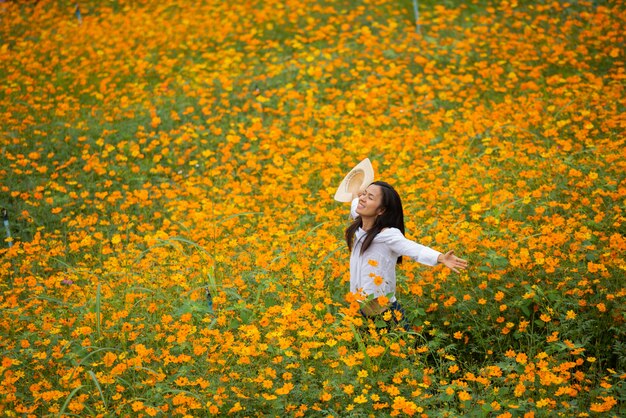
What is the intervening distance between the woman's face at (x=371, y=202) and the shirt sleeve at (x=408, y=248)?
0.17 meters

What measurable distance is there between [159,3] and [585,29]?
7863mm

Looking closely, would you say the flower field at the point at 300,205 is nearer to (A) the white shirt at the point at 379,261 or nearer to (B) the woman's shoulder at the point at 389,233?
(A) the white shirt at the point at 379,261

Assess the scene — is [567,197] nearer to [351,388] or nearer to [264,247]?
[264,247]

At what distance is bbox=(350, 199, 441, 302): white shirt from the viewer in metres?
4.38

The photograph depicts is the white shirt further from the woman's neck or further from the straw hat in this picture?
the straw hat

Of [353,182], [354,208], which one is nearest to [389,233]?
[354,208]

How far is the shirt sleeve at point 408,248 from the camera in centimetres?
411

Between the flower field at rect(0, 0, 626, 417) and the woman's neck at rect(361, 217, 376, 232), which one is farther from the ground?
the woman's neck at rect(361, 217, 376, 232)

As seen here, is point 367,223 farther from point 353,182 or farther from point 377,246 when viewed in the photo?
point 353,182

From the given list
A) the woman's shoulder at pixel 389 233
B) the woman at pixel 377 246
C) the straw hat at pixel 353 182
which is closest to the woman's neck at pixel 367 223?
the woman at pixel 377 246

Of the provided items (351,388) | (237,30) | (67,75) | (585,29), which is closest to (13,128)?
(67,75)

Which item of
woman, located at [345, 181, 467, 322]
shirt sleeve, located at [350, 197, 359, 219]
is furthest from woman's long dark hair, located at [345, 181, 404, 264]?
shirt sleeve, located at [350, 197, 359, 219]

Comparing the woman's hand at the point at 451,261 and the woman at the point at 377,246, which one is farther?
the woman at the point at 377,246

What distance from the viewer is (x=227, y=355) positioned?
420 cm
